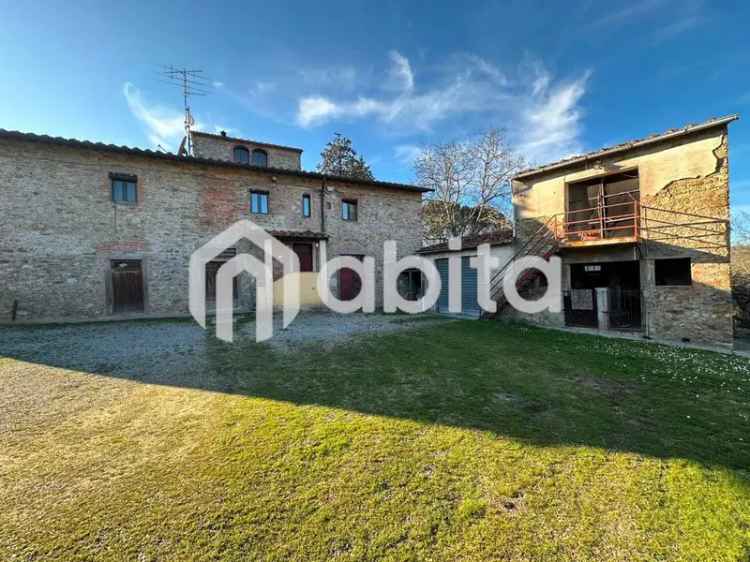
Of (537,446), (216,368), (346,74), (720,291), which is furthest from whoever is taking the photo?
(346,74)

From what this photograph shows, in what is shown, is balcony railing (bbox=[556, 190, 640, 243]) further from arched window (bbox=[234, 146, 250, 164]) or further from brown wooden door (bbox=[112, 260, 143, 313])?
arched window (bbox=[234, 146, 250, 164])

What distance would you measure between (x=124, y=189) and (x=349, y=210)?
9093 mm

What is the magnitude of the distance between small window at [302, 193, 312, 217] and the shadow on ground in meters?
7.57

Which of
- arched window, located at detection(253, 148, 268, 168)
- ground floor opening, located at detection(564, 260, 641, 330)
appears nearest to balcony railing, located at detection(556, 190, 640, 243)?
ground floor opening, located at detection(564, 260, 641, 330)

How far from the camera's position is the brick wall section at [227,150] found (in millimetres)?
17734

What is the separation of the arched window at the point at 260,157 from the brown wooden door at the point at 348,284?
28.2 feet

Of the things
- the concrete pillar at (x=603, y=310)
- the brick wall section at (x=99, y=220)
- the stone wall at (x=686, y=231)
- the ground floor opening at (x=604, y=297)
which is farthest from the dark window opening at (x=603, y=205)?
the brick wall section at (x=99, y=220)

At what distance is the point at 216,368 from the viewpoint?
5.81 meters

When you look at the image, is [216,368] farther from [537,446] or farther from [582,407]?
[582,407]

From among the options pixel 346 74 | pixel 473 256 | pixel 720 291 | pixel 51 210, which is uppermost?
pixel 346 74

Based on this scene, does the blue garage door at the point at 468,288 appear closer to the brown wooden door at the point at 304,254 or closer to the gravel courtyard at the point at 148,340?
the gravel courtyard at the point at 148,340

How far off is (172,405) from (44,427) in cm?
122

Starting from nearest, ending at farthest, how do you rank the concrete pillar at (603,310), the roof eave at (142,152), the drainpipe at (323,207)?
1. the roof eave at (142,152)
2. the concrete pillar at (603,310)
3. the drainpipe at (323,207)

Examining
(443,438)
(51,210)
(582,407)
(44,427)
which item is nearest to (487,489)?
(443,438)
